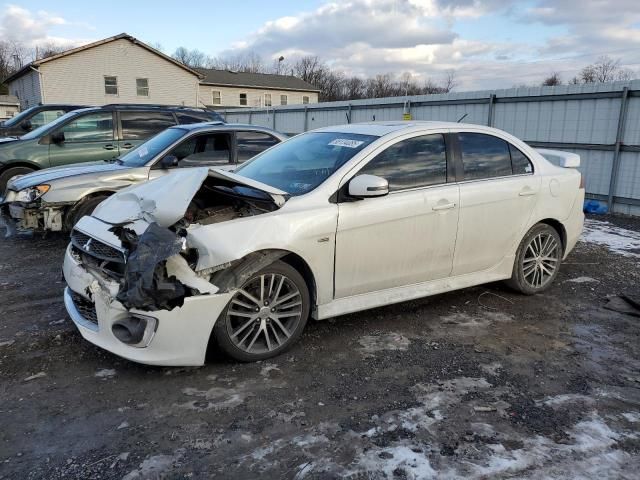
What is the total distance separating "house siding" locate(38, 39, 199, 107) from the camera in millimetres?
33844

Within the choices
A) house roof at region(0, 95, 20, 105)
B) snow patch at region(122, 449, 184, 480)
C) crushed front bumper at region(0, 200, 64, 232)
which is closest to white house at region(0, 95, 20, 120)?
house roof at region(0, 95, 20, 105)

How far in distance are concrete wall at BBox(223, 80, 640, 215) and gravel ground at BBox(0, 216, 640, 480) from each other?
19.7ft

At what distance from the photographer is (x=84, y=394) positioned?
330 cm

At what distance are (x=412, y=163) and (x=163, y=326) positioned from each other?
96.7 inches

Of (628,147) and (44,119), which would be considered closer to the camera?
(628,147)

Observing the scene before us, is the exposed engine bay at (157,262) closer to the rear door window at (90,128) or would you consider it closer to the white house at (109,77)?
the rear door window at (90,128)

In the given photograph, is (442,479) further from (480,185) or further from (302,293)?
(480,185)

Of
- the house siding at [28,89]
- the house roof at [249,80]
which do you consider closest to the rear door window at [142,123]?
the house siding at [28,89]

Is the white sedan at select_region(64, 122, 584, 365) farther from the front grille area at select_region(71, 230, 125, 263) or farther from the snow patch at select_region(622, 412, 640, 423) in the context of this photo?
the snow patch at select_region(622, 412, 640, 423)

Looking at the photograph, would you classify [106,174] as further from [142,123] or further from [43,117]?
[43,117]

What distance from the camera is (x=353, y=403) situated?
323 cm

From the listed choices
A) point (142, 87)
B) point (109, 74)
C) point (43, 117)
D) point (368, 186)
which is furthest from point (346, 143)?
point (142, 87)

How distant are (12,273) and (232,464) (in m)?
4.52

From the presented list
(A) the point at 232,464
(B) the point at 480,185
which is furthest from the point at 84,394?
(B) the point at 480,185
